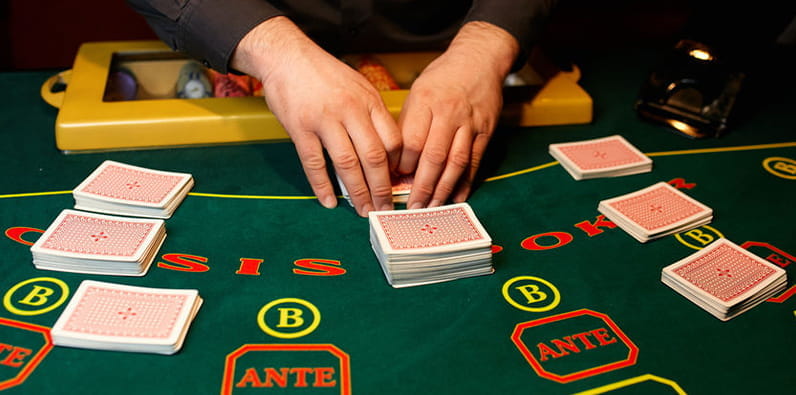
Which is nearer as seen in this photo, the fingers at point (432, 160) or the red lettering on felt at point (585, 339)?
the red lettering on felt at point (585, 339)

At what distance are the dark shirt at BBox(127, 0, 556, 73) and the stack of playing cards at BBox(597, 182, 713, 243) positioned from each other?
545 mm

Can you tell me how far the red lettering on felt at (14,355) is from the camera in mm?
1045

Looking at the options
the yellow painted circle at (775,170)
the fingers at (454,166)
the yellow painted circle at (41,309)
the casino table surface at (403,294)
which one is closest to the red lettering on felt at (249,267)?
the casino table surface at (403,294)

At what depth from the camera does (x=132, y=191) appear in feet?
4.86

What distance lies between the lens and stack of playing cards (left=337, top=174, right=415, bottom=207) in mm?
1531

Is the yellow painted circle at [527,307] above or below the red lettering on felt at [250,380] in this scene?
above

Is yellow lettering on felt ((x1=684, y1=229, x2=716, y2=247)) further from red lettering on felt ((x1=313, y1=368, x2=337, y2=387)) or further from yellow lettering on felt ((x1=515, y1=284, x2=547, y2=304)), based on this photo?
red lettering on felt ((x1=313, y1=368, x2=337, y2=387))

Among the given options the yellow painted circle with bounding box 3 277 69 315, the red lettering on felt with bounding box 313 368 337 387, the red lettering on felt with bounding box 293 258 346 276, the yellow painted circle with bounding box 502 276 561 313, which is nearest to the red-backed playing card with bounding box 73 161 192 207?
the yellow painted circle with bounding box 3 277 69 315

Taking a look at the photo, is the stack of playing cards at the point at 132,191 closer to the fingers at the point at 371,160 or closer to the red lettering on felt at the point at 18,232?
the red lettering on felt at the point at 18,232

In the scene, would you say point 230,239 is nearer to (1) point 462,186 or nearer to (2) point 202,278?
Result: (2) point 202,278

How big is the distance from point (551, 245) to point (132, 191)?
3.18 ft

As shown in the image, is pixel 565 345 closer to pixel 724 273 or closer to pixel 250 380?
pixel 724 273

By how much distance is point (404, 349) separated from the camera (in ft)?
3.67

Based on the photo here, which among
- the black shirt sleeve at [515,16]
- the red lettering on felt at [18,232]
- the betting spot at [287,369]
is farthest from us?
the black shirt sleeve at [515,16]
